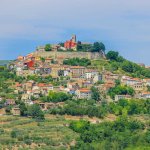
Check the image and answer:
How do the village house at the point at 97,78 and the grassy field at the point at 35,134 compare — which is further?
the village house at the point at 97,78

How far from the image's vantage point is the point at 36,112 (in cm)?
6362

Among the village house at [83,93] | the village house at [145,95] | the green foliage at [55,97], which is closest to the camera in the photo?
the green foliage at [55,97]

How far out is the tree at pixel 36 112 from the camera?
2486 inches

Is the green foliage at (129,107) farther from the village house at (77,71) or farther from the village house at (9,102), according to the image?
the village house at (77,71)

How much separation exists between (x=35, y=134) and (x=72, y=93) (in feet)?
53.4

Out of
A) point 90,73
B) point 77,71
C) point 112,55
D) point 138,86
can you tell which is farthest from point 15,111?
point 112,55

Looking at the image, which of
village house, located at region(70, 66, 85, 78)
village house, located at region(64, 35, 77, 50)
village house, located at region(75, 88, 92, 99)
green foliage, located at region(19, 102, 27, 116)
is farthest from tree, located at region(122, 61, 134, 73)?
green foliage, located at region(19, 102, 27, 116)

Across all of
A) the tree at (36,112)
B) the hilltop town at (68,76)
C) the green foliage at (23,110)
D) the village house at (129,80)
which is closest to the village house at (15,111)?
the green foliage at (23,110)

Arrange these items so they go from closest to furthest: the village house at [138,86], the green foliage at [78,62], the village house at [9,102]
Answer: the village house at [9,102] < the village house at [138,86] < the green foliage at [78,62]

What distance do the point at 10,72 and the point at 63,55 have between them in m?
7.20

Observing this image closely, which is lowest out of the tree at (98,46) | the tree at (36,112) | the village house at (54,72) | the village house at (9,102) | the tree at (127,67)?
the tree at (36,112)

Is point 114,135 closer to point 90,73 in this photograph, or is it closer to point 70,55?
point 90,73

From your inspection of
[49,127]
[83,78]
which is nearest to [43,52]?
[83,78]

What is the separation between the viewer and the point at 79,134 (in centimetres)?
6003
